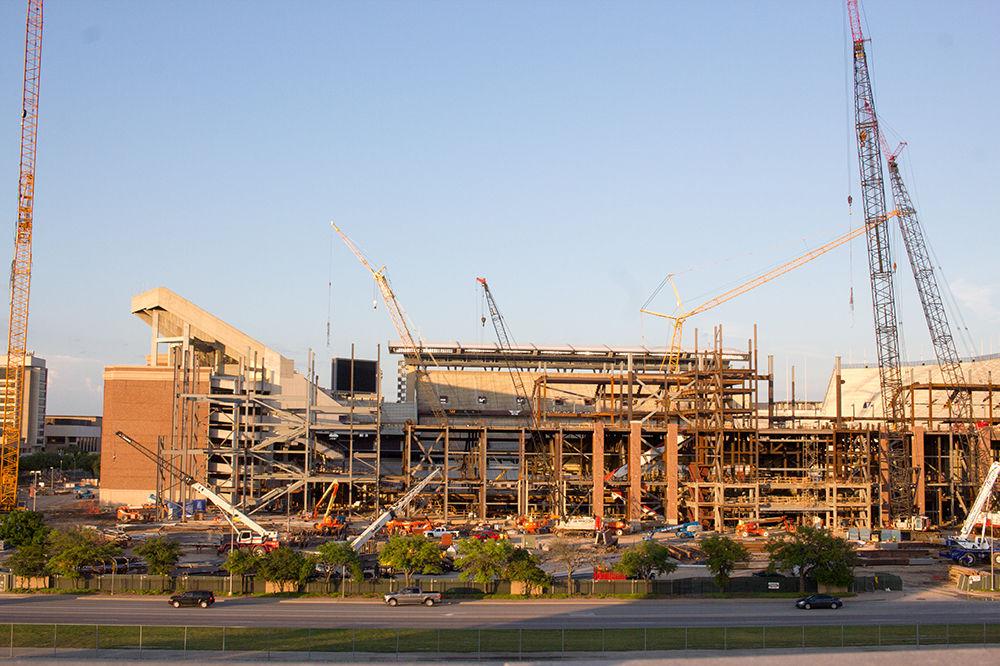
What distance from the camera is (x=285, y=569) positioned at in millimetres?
59000

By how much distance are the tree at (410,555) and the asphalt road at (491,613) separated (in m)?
4.04

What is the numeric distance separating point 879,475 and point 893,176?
121 ft

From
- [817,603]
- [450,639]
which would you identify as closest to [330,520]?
[817,603]

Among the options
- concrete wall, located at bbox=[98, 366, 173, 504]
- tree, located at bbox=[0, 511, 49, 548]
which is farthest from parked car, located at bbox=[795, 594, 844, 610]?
concrete wall, located at bbox=[98, 366, 173, 504]

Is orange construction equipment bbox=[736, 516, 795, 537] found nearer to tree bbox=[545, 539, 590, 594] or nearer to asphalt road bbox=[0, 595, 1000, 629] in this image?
tree bbox=[545, 539, 590, 594]

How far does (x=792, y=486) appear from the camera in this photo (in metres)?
107

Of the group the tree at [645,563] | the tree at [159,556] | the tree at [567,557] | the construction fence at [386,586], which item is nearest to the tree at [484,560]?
the construction fence at [386,586]

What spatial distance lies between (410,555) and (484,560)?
4.74 metres

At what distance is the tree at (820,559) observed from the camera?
59875 mm

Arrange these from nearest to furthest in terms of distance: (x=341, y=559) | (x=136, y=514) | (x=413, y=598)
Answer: (x=413, y=598), (x=341, y=559), (x=136, y=514)

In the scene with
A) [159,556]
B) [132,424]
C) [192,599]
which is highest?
[132,424]

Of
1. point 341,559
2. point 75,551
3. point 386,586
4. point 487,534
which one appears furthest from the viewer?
point 487,534

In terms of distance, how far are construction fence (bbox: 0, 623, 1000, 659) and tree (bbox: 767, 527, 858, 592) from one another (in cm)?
Answer: 1173

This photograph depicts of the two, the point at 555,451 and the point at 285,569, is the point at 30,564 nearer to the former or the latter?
the point at 285,569
